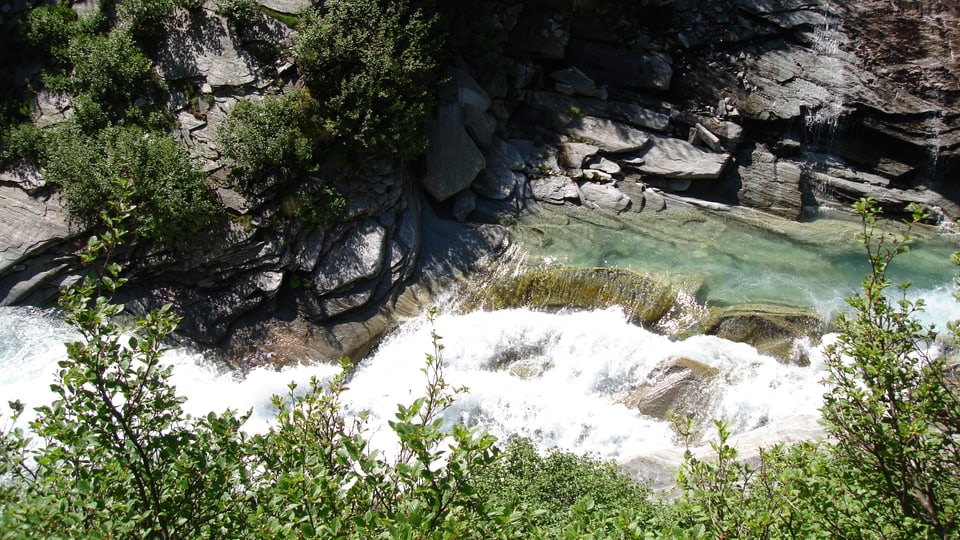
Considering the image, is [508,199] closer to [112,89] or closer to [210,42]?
[210,42]

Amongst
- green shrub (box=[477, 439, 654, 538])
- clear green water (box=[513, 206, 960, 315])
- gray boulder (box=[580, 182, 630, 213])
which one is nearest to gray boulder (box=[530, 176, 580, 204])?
gray boulder (box=[580, 182, 630, 213])

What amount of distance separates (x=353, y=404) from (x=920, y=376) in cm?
734

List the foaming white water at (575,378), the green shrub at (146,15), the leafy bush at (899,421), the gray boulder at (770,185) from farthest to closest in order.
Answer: the gray boulder at (770,185)
the green shrub at (146,15)
the foaming white water at (575,378)
the leafy bush at (899,421)

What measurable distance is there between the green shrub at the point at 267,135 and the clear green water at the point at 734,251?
3931 mm

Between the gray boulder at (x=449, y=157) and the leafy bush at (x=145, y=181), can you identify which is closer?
the leafy bush at (x=145, y=181)

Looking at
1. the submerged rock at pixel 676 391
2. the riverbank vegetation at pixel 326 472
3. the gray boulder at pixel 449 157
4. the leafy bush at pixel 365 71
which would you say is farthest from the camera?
the gray boulder at pixel 449 157

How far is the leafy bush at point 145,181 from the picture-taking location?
10016 millimetres

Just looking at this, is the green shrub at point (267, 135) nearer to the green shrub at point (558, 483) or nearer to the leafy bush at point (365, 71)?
the leafy bush at point (365, 71)

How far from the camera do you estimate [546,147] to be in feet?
47.6

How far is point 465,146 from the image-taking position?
12906mm

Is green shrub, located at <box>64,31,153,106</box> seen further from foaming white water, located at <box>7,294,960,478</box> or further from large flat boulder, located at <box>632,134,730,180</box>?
large flat boulder, located at <box>632,134,730,180</box>

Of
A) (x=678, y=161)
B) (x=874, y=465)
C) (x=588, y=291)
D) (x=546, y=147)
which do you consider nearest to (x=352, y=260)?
(x=588, y=291)

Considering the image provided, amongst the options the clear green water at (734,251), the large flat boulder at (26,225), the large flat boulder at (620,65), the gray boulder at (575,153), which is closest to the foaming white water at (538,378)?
the large flat boulder at (26,225)

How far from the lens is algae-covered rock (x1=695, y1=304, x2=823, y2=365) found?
9.88 metres
